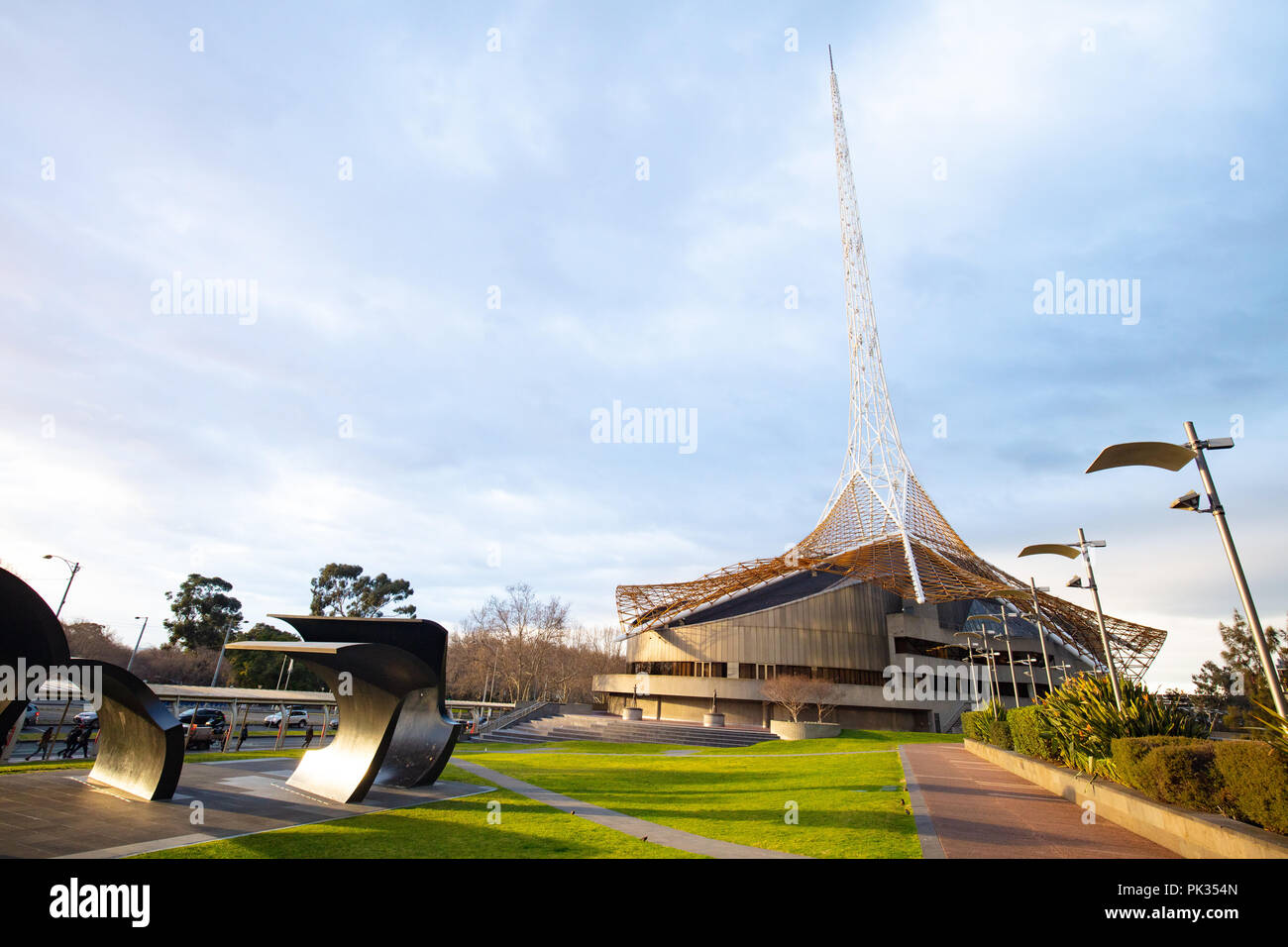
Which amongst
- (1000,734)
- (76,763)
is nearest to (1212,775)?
(1000,734)

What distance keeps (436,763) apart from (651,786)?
505cm

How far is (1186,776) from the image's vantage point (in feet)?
25.5

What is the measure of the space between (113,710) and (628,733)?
82.2 feet

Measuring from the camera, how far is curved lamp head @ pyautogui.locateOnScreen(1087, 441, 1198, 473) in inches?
312

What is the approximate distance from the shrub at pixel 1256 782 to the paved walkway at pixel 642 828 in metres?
4.74

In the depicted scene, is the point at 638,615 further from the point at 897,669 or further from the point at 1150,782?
the point at 1150,782

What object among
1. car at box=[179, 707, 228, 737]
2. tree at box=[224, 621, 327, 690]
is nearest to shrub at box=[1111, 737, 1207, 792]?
car at box=[179, 707, 228, 737]

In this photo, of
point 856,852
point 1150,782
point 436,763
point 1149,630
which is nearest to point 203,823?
point 436,763

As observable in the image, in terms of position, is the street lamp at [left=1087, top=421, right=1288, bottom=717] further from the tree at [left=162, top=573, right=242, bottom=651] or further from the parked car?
the tree at [left=162, top=573, right=242, bottom=651]

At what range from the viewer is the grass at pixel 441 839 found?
303 inches

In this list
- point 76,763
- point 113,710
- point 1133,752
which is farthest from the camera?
point 76,763

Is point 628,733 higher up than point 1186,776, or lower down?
lower down

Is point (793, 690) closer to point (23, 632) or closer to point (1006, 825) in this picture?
point (1006, 825)

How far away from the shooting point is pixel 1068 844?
26.4 feet
